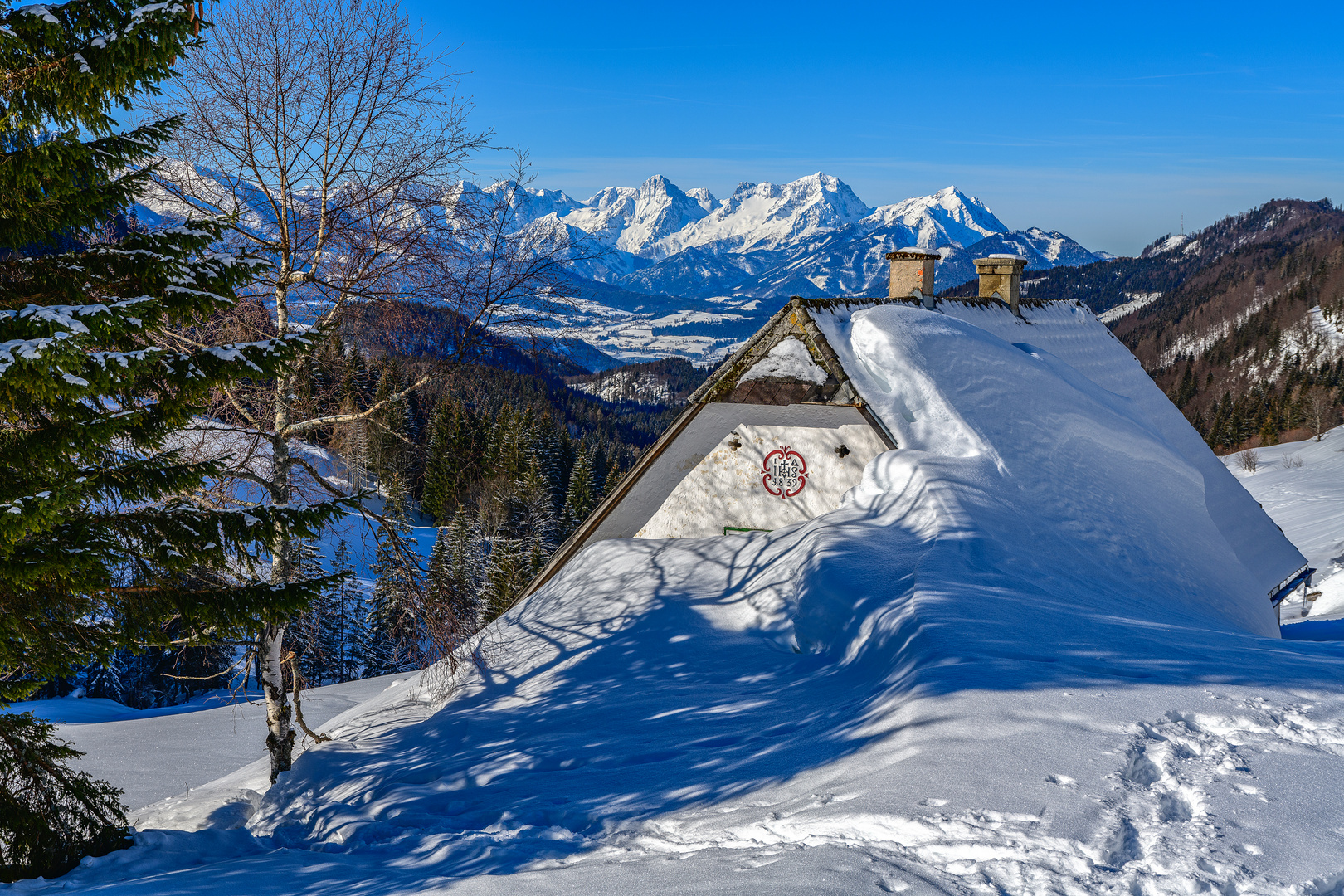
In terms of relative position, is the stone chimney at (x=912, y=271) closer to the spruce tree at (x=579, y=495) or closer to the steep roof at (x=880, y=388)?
the steep roof at (x=880, y=388)

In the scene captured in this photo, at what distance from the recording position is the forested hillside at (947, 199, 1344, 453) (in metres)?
101

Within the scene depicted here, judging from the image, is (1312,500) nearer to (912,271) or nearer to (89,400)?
(912,271)

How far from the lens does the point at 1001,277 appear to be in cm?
1759

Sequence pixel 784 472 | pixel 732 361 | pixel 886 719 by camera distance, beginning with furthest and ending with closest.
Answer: pixel 784 472
pixel 732 361
pixel 886 719

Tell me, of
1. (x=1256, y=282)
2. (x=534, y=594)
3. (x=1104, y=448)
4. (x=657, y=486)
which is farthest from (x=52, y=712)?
(x=1256, y=282)

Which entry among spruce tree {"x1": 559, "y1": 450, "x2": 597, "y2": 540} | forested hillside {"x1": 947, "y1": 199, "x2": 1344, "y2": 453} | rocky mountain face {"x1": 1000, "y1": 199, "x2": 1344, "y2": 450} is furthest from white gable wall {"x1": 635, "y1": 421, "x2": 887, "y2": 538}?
forested hillside {"x1": 947, "y1": 199, "x2": 1344, "y2": 453}

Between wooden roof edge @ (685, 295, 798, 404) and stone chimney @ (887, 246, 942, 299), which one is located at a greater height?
stone chimney @ (887, 246, 942, 299)

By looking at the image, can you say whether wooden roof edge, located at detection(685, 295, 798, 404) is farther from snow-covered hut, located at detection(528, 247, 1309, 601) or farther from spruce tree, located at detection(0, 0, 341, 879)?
spruce tree, located at detection(0, 0, 341, 879)

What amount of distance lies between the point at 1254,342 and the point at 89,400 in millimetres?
169967

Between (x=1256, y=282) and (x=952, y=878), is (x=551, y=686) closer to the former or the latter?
(x=952, y=878)

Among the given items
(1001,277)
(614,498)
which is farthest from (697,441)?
(1001,277)

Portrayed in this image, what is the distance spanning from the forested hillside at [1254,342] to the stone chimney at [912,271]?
10226cm

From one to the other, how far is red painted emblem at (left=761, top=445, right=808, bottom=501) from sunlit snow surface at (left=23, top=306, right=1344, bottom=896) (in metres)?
1.22

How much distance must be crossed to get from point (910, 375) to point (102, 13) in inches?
340
